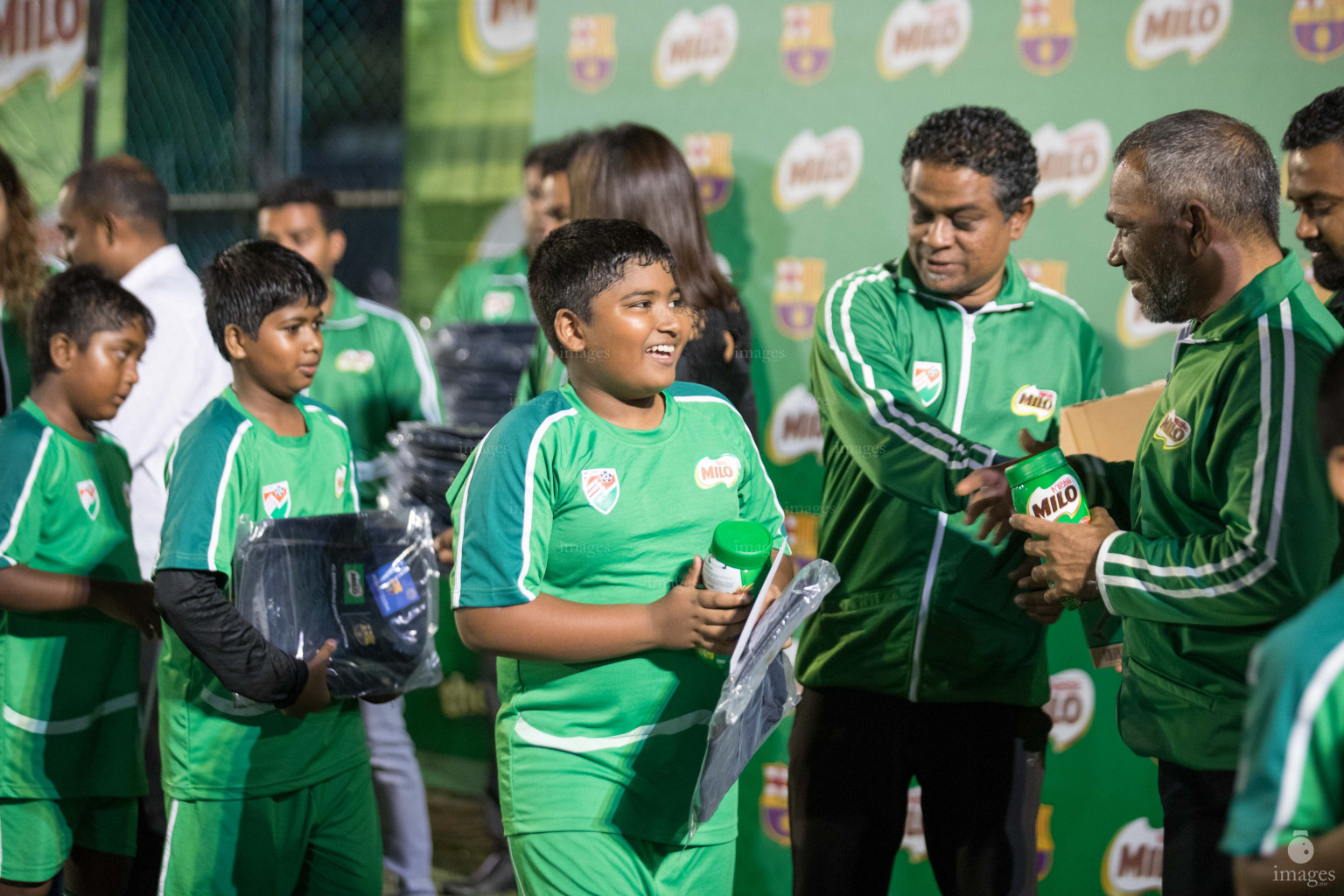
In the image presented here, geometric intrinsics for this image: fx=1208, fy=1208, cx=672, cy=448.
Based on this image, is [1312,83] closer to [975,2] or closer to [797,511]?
[975,2]

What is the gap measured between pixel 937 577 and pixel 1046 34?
1690 mm

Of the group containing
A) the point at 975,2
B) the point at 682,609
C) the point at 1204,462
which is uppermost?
the point at 975,2

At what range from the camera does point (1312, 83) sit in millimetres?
2979

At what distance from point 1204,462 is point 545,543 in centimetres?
105

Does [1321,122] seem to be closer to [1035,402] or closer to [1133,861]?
[1035,402]

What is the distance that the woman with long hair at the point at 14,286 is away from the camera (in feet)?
11.7

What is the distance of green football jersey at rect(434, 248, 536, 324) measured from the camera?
4426mm

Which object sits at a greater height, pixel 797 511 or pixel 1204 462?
pixel 1204 462

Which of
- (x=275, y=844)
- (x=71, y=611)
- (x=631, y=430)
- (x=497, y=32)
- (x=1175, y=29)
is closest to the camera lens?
(x=631, y=430)

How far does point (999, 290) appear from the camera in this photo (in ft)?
8.68

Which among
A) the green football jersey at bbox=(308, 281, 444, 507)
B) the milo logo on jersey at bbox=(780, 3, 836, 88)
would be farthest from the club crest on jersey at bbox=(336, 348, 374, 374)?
the milo logo on jersey at bbox=(780, 3, 836, 88)

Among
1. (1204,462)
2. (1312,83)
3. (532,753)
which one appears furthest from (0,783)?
(1312,83)

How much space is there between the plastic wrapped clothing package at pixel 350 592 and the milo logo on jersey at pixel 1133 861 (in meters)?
1.96

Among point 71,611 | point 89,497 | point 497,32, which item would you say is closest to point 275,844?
point 71,611
